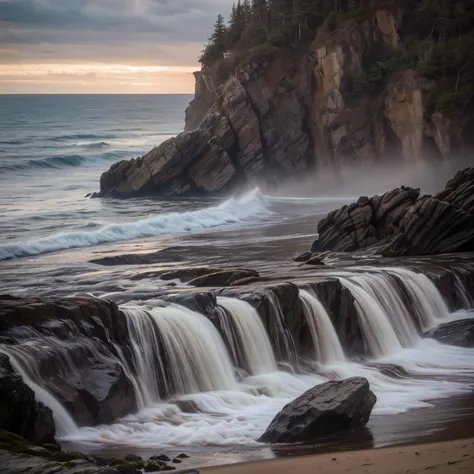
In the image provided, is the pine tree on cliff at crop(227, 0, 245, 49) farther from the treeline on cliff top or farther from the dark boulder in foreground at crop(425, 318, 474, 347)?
the dark boulder in foreground at crop(425, 318, 474, 347)

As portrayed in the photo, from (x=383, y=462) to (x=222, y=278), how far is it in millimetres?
14681

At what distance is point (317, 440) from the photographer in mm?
19188

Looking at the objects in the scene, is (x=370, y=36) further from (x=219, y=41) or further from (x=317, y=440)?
(x=317, y=440)

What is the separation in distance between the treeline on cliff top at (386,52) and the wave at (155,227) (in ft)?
41.0

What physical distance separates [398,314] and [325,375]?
5181mm

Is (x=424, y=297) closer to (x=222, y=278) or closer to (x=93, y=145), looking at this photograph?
(x=222, y=278)

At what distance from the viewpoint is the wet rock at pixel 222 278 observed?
3024 centimetres

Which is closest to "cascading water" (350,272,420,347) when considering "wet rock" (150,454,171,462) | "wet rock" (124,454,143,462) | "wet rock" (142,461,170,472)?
"wet rock" (150,454,171,462)

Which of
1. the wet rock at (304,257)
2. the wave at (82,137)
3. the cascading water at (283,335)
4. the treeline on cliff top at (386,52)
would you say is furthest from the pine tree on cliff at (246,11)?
the cascading water at (283,335)

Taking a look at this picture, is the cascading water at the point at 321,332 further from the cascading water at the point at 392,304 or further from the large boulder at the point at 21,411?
the large boulder at the point at 21,411

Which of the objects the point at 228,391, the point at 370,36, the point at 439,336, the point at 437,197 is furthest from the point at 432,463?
the point at 370,36

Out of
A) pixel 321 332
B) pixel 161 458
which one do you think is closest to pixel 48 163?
pixel 321 332

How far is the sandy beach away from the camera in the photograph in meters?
→ 15.4

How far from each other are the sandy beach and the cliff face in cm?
5206
